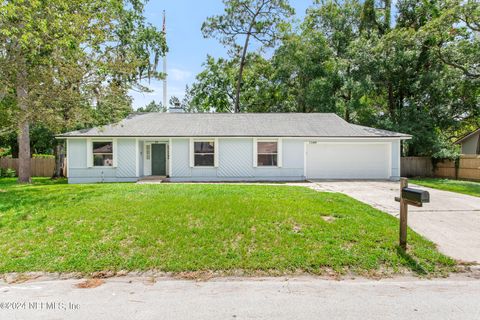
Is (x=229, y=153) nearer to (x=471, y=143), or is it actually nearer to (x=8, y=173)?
(x=8, y=173)

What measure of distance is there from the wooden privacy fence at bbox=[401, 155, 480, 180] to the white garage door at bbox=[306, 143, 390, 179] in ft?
14.6

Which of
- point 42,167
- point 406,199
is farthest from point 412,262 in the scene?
point 42,167

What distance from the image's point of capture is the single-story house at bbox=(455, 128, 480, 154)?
19.3m

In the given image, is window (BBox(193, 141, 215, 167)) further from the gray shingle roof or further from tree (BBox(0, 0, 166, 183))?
tree (BBox(0, 0, 166, 183))

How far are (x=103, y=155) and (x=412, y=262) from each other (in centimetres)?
1334

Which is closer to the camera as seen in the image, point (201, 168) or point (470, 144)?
point (201, 168)

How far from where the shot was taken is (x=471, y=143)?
1988 centimetres

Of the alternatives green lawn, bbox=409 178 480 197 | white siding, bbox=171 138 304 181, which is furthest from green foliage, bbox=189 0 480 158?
white siding, bbox=171 138 304 181

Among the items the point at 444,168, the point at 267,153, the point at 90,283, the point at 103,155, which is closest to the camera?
the point at 90,283

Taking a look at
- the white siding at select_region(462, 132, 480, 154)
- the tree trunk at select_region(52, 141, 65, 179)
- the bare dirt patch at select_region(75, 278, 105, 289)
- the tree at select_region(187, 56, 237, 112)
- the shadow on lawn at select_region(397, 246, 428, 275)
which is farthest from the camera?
the tree at select_region(187, 56, 237, 112)

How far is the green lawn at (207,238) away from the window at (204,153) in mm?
6716

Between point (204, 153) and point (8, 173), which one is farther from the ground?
point (204, 153)

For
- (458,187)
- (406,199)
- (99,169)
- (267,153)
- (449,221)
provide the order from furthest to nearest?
(267,153) → (99,169) → (458,187) → (449,221) → (406,199)

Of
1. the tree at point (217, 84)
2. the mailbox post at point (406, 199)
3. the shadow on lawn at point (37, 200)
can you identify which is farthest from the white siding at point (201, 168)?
the tree at point (217, 84)
